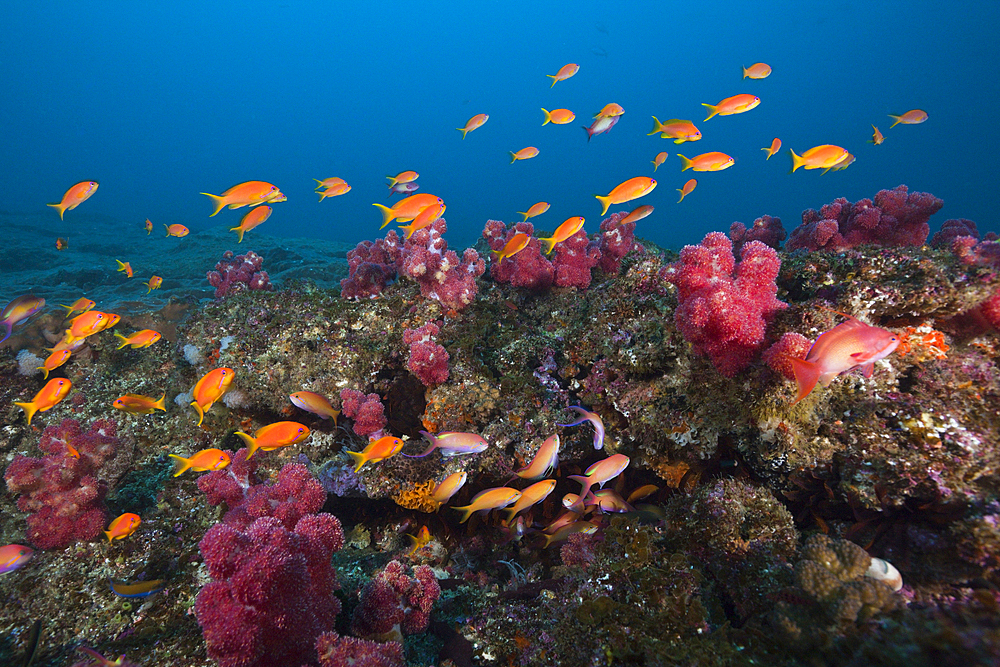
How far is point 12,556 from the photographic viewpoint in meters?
2.90

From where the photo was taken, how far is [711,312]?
8.55 feet

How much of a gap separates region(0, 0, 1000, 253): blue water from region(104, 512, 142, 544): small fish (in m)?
60.1

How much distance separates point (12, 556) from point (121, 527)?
1.96ft

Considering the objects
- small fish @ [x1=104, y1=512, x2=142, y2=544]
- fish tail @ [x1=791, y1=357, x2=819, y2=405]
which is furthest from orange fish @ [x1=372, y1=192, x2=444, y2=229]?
fish tail @ [x1=791, y1=357, x2=819, y2=405]

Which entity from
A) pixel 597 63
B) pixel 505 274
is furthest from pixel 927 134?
pixel 505 274

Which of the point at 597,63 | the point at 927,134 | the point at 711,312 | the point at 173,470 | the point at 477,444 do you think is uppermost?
the point at 597,63

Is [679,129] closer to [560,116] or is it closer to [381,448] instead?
[560,116]

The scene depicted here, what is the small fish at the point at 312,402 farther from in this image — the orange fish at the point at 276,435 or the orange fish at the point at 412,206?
the orange fish at the point at 412,206

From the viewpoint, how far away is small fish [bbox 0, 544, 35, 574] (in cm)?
288

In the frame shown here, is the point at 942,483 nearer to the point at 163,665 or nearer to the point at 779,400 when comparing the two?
the point at 779,400

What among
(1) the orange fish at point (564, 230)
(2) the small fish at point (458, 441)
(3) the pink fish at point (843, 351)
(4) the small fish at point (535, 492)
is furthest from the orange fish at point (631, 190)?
(4) the small fish at point (535, 492)

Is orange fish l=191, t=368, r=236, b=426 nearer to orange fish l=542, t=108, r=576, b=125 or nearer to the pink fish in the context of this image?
the pink fish

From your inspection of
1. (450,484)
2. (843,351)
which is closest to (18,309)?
(450,484)

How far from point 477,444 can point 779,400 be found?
2.13m
